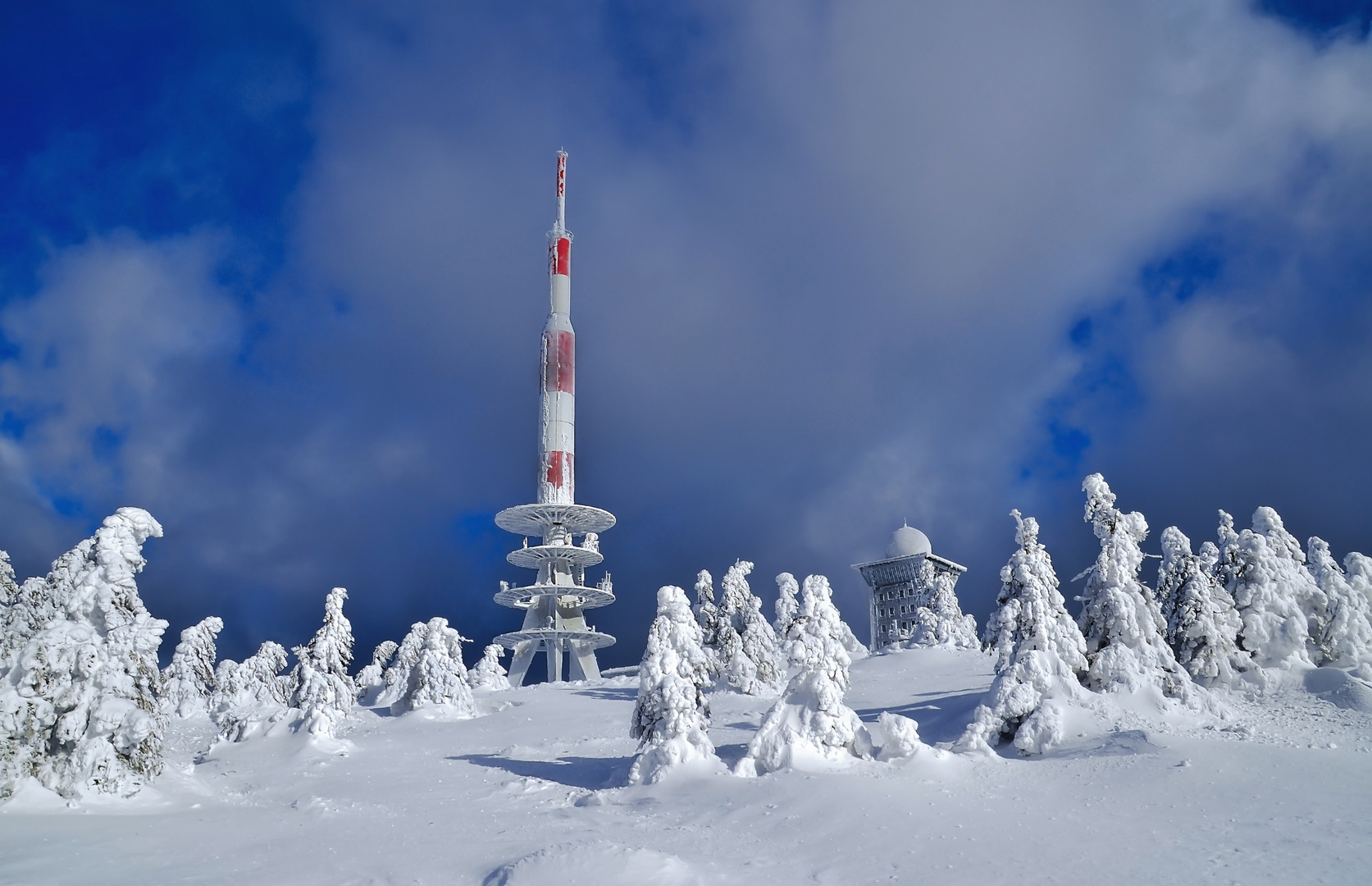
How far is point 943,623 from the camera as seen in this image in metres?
69.9

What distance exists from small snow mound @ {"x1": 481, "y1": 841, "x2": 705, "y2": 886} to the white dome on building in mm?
106956

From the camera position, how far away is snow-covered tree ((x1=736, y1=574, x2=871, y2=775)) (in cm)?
2494

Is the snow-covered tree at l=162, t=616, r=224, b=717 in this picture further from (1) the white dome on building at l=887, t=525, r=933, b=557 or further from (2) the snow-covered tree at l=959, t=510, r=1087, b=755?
(1) the white dome on building at l=887, t=525, r=933, b=557

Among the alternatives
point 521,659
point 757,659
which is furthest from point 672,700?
point 521,659

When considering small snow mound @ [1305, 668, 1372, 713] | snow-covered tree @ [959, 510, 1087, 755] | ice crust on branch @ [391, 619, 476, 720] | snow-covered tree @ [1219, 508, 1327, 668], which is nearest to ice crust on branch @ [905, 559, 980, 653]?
snow-covered tree @ [1219, 508, 1327, 668]

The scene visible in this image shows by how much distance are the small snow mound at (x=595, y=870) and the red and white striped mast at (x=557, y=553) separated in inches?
2589

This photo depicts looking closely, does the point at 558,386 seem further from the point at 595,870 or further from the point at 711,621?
the point at 595,870

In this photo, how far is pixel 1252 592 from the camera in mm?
38250

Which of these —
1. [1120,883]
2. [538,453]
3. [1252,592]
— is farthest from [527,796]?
[538,453]

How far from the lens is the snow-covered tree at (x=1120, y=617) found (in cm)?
3148

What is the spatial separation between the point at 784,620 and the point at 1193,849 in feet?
135

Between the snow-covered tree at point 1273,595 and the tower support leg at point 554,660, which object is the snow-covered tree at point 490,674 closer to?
the tower support leg at point 554,660

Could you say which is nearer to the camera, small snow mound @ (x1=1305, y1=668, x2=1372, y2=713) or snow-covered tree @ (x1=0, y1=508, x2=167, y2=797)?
snow-covered tree @ (x1=0, y1=508, x2=167, y2=797)

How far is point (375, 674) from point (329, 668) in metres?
34.7
